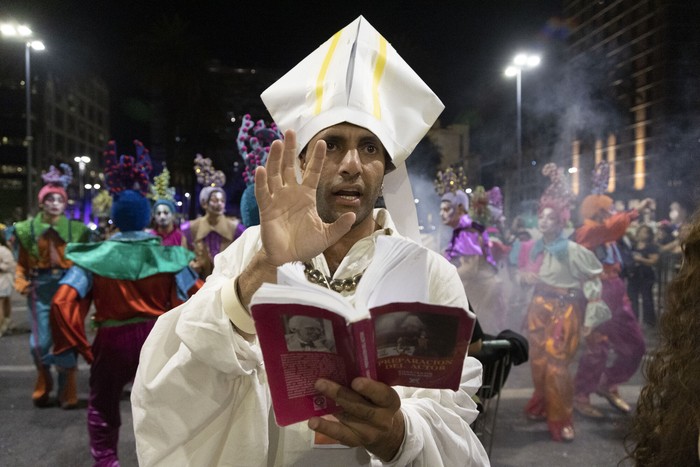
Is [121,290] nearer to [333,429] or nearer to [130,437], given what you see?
[130,437]

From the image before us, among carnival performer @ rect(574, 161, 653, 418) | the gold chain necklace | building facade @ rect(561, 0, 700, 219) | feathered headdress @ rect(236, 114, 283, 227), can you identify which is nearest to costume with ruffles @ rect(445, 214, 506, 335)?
building facade @ rect(561, 0, 700, 219)

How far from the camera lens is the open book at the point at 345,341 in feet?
3.63

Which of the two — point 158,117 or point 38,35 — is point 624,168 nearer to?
point 158,117

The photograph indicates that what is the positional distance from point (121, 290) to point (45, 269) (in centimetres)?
266

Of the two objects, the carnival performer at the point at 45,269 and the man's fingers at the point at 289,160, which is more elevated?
the man's fingers at the point at 289,160

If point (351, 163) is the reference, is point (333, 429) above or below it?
below

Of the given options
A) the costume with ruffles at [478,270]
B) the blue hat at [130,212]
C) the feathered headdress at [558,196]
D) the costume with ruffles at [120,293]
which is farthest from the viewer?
the costume with ruffles at [478,270]

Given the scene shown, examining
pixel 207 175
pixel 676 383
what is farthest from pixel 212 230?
pixel 676 383

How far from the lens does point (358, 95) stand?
5.71 ft

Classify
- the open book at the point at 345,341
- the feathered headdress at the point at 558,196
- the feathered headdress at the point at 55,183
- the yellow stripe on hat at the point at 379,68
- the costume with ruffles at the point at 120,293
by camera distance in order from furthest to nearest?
the feathered headdress at the point at 55,183
the feathered headdress at the point at 558,196
the costume with ruffles at the point at 120,293
the yellow stripe on hat at the point at 379,68
the open book at the point at 345,341

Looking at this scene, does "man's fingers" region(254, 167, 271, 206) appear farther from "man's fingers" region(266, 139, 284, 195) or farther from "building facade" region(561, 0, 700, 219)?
"building facade" region(561, 0, 700, 219)

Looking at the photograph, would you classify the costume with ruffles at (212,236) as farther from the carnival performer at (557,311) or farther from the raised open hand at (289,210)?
the raised open hand at (289,210)

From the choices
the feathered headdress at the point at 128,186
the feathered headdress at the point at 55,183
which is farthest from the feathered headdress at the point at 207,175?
the feathered headdress at the point at 128,186

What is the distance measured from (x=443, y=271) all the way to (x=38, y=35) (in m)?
15.7
